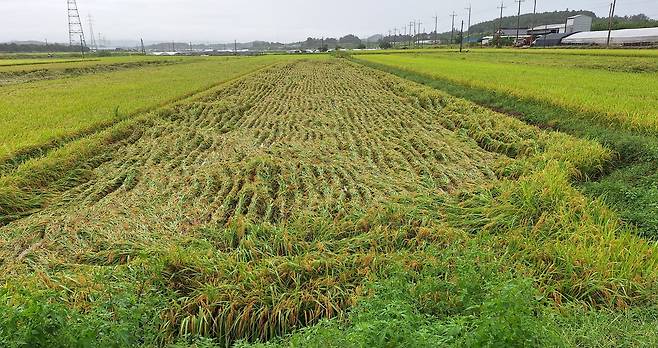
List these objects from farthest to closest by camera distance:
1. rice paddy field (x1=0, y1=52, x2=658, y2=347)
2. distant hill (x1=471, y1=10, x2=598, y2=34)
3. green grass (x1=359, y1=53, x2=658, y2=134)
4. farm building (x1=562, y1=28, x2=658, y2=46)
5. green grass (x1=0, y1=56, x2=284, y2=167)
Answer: distant hill (x1=471, y1=10, x2=598, y2=34), farm building (x1=562, y1=28, x2=658, y2=46), green grass (x1=359, y1=53, x2=658, y2=134), green grass (x1=0, y1=56, x2=284, y2=167), rice paddy field (x1=0, y1=52, x2=658, y2=347)

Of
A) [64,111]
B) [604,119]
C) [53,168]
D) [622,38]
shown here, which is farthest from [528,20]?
[53,168]

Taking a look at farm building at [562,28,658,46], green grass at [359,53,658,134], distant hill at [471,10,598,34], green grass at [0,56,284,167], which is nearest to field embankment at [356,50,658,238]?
green grass at [359,53,658,134]

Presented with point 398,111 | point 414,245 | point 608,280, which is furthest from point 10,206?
point 398,111

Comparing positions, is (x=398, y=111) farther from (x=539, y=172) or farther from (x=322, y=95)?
(x=539, y=172)

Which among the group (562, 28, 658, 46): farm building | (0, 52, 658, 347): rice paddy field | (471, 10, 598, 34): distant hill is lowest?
(0, 52, 658, 347): rice paddy field

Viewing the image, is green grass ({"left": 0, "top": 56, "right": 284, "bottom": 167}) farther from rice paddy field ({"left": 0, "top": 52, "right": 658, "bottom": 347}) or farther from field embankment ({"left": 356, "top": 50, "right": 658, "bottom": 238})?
field embankment ({"left": 356, "top": 50, "right": 658, "bottom": 238})

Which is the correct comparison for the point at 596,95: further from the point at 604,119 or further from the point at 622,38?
the point at 622,38

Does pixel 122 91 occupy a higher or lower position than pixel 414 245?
higher

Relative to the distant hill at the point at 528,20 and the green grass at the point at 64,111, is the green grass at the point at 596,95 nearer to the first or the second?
the green grass at the point at 64,111

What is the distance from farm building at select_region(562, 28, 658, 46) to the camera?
44953 mm

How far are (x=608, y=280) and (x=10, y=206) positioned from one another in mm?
7146

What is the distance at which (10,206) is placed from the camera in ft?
18.0

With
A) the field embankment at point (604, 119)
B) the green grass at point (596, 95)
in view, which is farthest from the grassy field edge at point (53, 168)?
the green grass at point (596, 95)

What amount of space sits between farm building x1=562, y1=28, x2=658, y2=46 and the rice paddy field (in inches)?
1936
